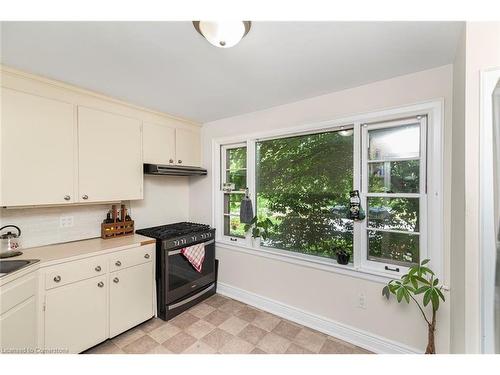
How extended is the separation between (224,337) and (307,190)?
1631mm

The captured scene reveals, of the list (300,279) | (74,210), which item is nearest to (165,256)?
(74,210)

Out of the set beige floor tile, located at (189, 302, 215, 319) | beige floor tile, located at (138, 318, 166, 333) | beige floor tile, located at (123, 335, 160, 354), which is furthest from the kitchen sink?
beige floor tile, located at (189, 302, 215, 319)

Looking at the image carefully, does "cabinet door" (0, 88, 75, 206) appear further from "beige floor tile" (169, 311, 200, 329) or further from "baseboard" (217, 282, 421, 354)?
"baseboard" (217, 282, 421, 354)

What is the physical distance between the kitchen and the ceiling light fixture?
1 cm

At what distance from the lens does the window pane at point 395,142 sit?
1.67m

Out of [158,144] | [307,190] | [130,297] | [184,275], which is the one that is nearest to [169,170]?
[158,144]

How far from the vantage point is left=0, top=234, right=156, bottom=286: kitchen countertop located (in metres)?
1.48

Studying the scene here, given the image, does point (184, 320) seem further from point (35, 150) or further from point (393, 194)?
point (393, 194)

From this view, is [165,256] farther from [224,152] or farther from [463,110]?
[463,110]

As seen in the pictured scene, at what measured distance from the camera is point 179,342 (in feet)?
6.21

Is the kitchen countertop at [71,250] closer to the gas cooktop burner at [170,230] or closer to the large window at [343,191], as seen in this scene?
the gas cooktop burner at [170,230]

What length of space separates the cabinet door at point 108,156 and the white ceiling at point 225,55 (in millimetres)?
298

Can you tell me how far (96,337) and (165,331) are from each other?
1.83ft

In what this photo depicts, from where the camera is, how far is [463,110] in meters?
1.14
